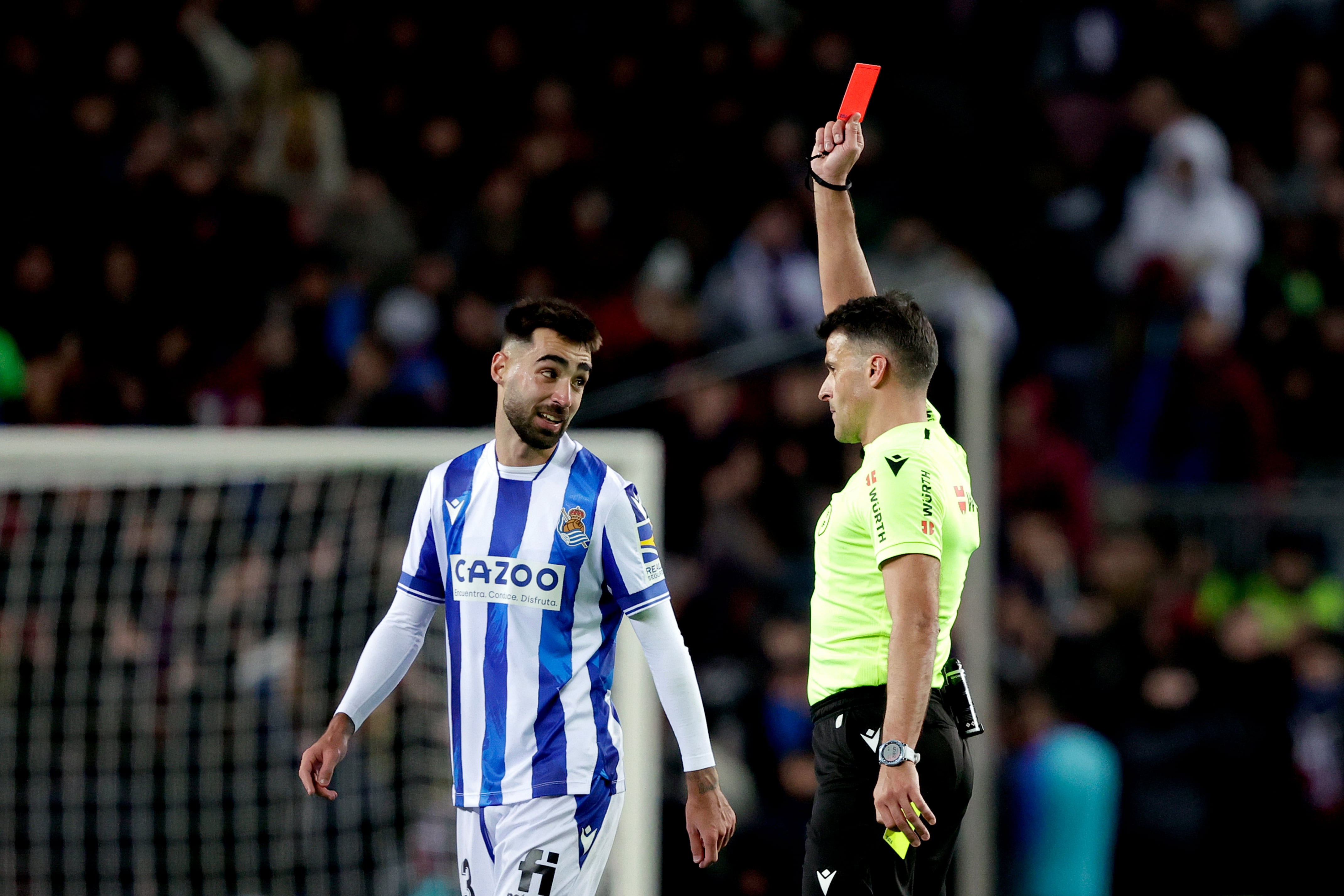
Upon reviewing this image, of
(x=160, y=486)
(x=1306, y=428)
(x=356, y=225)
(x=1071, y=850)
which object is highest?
(x=356, y=225)

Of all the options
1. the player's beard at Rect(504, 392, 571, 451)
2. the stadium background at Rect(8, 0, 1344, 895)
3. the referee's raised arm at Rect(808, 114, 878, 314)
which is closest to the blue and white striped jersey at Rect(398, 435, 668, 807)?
the player's beard at Rect(504, 392, 571, 451)

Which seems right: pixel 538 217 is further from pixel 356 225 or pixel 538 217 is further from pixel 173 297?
pixel 173 297

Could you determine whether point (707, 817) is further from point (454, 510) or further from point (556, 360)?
point (556, 360)

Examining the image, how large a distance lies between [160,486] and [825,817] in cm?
515

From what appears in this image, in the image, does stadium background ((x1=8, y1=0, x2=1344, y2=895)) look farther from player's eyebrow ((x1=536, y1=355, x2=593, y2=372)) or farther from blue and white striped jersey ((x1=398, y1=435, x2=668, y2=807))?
player's eyebrow ((x1=536, y1=355, x2=593, y2=372))

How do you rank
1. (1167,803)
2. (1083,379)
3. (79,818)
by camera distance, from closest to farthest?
(79,818), (1167,803), (1083,379)

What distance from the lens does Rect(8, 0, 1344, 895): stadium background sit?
9516 millimetres

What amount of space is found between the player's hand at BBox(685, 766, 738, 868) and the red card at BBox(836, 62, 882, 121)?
193 centimetres

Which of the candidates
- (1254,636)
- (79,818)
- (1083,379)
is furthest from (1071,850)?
(79,818)

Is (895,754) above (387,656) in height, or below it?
below

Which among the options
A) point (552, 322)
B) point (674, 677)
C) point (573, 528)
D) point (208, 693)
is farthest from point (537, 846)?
point (208, 693)

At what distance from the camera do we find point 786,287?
11828mm

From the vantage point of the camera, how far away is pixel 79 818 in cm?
811

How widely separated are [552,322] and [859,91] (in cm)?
113
